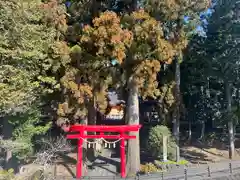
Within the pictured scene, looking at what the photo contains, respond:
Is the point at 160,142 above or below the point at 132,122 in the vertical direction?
below

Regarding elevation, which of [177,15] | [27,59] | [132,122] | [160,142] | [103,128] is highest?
[177,15]

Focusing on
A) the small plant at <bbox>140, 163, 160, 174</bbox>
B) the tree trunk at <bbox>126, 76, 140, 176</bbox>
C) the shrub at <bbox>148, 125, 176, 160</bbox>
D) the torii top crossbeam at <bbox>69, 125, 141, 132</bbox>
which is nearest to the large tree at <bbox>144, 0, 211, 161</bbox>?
the shrub at <bbox>148, 125, 176, 160</bbox>

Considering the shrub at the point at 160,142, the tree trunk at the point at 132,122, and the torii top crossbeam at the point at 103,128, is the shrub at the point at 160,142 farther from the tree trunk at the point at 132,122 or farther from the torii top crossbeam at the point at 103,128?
the torii top crossbeam at the point at 103,128

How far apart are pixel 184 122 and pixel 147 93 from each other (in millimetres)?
13748

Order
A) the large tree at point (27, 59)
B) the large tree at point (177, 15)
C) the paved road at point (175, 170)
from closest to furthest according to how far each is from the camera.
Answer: the large tree at point (27, 59), the paved road at point (175, 170), the large tree at point (177, 15)

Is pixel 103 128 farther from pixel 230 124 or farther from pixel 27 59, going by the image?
pixel 230 124

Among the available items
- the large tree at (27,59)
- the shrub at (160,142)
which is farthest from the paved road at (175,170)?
the large tree at (27,59)

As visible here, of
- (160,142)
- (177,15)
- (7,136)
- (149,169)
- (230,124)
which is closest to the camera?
(7,136)

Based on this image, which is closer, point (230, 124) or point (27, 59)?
point (27, 59)

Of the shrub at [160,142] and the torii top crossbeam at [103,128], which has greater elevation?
the torii top crossbeam at [103,128]

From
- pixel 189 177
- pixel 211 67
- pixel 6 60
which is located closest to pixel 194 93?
pixel 211 67

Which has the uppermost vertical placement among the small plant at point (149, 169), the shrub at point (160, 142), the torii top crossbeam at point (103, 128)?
the torii top crossbeam at point (103, 128)

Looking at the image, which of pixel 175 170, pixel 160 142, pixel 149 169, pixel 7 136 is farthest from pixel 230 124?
pixel 7 136

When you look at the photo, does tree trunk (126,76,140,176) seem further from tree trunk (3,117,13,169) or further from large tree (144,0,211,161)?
tree trunk (3,117,13,169)
